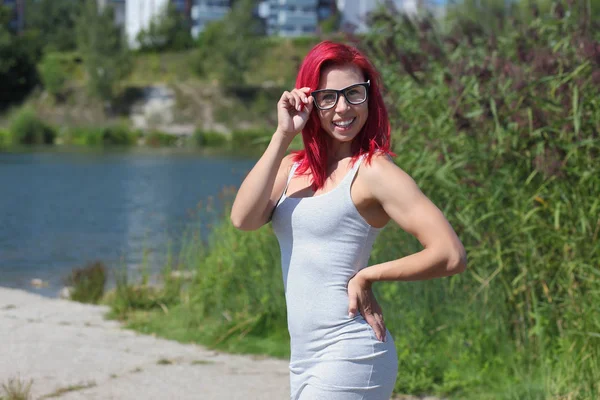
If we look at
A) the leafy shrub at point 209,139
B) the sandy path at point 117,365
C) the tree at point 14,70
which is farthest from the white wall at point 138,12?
the sandy path at point 117,365

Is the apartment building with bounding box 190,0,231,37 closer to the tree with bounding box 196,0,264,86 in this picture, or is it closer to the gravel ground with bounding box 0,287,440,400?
the tree with bounding box 196,0,264,86

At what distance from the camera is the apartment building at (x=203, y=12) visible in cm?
9044

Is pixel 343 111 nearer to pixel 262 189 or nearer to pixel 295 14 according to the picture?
pixel 262 189

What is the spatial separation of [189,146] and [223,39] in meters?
17.5

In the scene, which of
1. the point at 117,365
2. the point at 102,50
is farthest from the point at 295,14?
the point at 117,365

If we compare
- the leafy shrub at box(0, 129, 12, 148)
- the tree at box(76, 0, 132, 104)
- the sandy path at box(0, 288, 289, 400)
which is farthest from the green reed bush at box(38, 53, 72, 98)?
the sandy path at box(0, 288, 289, 400)

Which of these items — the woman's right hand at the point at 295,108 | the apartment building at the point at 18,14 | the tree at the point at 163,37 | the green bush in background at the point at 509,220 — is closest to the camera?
the woman's right hand at the point at 295,108

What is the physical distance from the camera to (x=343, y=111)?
242 centimetres

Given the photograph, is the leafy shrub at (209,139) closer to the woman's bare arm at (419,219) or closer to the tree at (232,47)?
the tree at (232,47)

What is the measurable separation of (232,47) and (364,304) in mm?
61948

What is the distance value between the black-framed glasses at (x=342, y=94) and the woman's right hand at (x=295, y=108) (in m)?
0.03

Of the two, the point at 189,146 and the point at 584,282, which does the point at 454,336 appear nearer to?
the point at 584,282

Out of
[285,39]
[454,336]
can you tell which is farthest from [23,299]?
[285,39]

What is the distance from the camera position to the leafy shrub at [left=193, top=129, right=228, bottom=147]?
50.0 m
